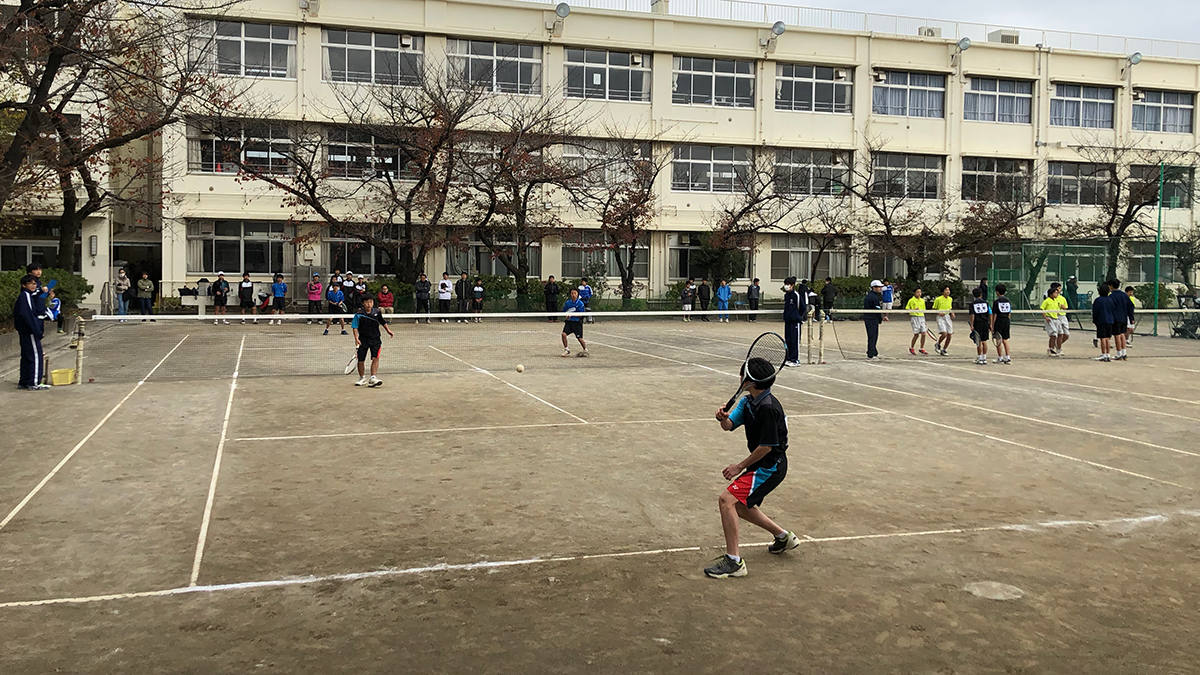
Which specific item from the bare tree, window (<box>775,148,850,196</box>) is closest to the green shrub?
the bare tree

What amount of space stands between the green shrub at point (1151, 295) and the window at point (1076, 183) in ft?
37.4

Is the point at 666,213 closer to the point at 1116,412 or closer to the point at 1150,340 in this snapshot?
the point at 1150,340

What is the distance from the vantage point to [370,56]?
41.8m

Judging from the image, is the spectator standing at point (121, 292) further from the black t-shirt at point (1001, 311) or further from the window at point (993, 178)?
the window at point (993, 178)

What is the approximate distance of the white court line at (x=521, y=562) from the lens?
6.12 meters

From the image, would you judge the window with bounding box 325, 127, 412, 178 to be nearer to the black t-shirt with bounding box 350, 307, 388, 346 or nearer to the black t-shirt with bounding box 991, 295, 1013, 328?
the black t-shirt with bounding box 350, 307, 388, 346

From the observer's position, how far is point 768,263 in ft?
158

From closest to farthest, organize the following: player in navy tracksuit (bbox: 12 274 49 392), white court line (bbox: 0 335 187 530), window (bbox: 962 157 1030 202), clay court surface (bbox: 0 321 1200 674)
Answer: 1. clay court surface (bbox: 0 321 1200 674)
2. white court line (bbox: 0 335 187 530)
3. player in navy tracksuit (bbox: 12 274 49 392)
4. window (bbox: 962 157 1030 202)

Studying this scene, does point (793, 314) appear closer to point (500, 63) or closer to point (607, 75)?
point (500, 63)

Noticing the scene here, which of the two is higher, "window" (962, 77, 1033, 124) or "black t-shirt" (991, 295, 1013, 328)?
"window" (962, 77, 1033, 124)

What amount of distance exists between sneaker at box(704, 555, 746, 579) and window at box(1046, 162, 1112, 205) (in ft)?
165

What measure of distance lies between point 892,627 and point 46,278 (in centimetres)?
2750

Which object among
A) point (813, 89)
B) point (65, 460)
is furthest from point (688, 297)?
point (65, 460)

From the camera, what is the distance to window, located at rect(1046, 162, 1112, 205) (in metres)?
51.0
